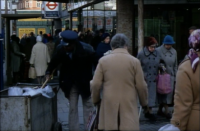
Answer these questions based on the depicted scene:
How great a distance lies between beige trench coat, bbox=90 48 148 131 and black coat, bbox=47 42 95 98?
189 cm

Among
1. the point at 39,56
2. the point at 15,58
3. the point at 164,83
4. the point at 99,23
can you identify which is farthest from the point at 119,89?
the point at 99,23

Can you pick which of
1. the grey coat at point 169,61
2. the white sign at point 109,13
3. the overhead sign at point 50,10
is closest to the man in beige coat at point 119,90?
the grey coat at point 169,61

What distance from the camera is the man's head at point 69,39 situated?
7.83 m

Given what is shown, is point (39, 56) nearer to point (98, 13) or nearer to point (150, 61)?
point (150, 61)

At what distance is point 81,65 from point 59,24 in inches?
1286

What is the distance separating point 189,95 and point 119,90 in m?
1.37

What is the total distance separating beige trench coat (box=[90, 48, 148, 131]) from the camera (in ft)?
19.7

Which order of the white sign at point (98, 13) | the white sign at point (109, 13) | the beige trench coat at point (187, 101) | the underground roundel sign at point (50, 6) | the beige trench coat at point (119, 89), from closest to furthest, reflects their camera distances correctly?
1. the beige trench coat at point (187, 101)
2. the beige trench coat at point (119, 89)
3. the white sign at point (109, 13)
4. the white sign at point (98, 13)
5. the underground roundel sign at point (50, 6)

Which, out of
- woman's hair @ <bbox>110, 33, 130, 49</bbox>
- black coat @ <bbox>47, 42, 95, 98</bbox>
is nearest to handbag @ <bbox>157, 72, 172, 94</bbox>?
black coat @ <bbox>47, 42, 95, 98</bbox>

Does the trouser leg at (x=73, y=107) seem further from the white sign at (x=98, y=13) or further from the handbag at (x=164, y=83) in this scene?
the white sign at (x=98, y=13)

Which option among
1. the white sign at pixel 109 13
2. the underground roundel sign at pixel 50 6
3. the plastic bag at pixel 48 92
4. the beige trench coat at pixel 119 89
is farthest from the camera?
the underground roundel sign at pixel 50 6

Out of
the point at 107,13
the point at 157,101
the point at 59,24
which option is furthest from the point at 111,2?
the point at 59,24

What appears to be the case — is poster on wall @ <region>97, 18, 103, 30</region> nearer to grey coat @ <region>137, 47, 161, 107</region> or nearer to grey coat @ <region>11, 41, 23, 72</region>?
grey coat @ <region>11, 41, 23, 72</region>

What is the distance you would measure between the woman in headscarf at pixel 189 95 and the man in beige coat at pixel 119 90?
4.03 ft
